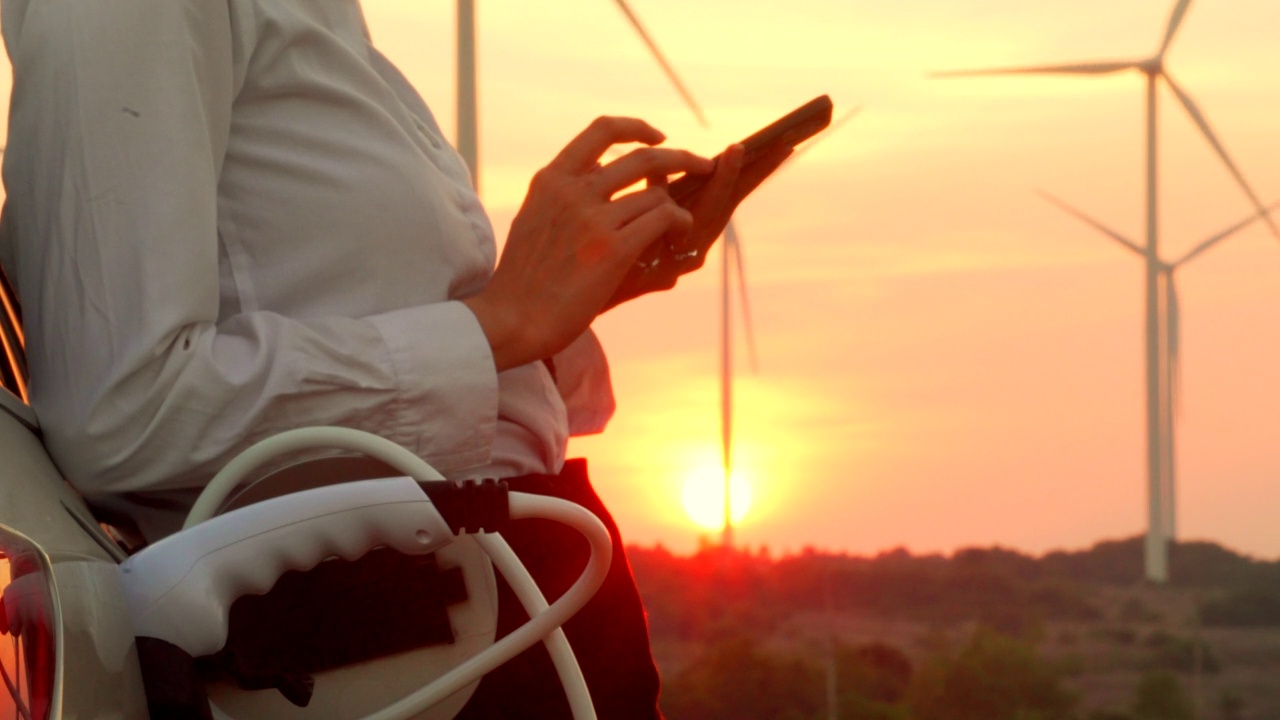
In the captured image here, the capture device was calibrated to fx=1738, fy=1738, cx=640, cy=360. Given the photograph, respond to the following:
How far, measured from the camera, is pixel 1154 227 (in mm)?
21859

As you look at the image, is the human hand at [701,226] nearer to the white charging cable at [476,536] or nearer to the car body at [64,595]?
the white charging cable at [476,536]

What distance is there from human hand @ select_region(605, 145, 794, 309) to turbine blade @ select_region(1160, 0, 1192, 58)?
17887mm

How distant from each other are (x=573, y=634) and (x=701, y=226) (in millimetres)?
474

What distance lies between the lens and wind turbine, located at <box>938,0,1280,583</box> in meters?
17.3

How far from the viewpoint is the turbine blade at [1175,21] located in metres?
18.7

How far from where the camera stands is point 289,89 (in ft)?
5.54

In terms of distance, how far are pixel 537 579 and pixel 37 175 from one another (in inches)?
24.3

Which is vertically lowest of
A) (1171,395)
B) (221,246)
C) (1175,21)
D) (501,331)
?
(1171,395)

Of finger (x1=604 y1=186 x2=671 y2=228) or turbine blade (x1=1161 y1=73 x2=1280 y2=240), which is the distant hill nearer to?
turbine blade (x1=1161 y1=73 x2=1280 y2=240)

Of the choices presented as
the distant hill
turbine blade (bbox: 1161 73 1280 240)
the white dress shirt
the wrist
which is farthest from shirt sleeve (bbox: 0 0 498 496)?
the distant hill

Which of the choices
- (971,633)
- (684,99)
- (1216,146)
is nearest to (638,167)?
(684,99)

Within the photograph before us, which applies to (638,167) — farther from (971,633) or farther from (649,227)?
(971,633)

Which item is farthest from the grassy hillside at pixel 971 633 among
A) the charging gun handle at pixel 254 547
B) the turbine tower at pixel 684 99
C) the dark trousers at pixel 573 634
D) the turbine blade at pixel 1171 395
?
the charging gun handle at pixel 254 547

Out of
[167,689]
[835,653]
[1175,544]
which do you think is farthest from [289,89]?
[1175,544]
